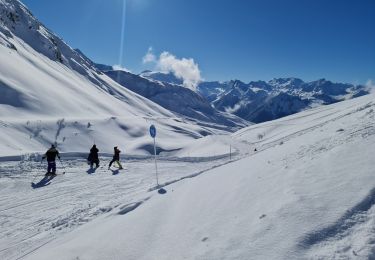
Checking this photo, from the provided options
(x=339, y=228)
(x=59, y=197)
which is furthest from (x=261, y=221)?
(x=59, y=197)

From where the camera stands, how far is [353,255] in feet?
17.9

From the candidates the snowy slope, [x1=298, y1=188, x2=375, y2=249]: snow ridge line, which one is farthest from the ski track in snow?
[x1=298, y1=188, x2=375, y2=249]: snow ridge line

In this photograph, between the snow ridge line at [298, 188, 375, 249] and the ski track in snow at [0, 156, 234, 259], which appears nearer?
the snow ridge line at [298, 188, 375, 249]

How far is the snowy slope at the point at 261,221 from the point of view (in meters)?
6.03

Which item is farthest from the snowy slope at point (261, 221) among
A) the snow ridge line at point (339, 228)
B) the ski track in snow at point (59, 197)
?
the ski track in snow at point (59, 197)

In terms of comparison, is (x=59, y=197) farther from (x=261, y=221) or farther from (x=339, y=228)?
(x=339, y=228)

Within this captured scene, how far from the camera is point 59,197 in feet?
50.8

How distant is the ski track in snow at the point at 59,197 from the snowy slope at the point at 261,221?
1013 millimetres

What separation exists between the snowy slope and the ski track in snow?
1.01 meters

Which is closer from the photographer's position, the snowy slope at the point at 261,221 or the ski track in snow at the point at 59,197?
the snowy slope at the point at 261,221

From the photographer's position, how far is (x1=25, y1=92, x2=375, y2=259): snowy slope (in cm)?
603

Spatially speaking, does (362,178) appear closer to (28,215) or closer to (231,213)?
(231,213)

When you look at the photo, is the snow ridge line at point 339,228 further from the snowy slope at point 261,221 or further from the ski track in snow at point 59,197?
the ski track in snow at point 59,197

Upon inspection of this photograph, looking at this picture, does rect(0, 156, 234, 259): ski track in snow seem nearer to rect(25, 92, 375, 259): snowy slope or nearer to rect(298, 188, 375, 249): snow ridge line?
rect(25, 92, 375, 259): snowy slope
